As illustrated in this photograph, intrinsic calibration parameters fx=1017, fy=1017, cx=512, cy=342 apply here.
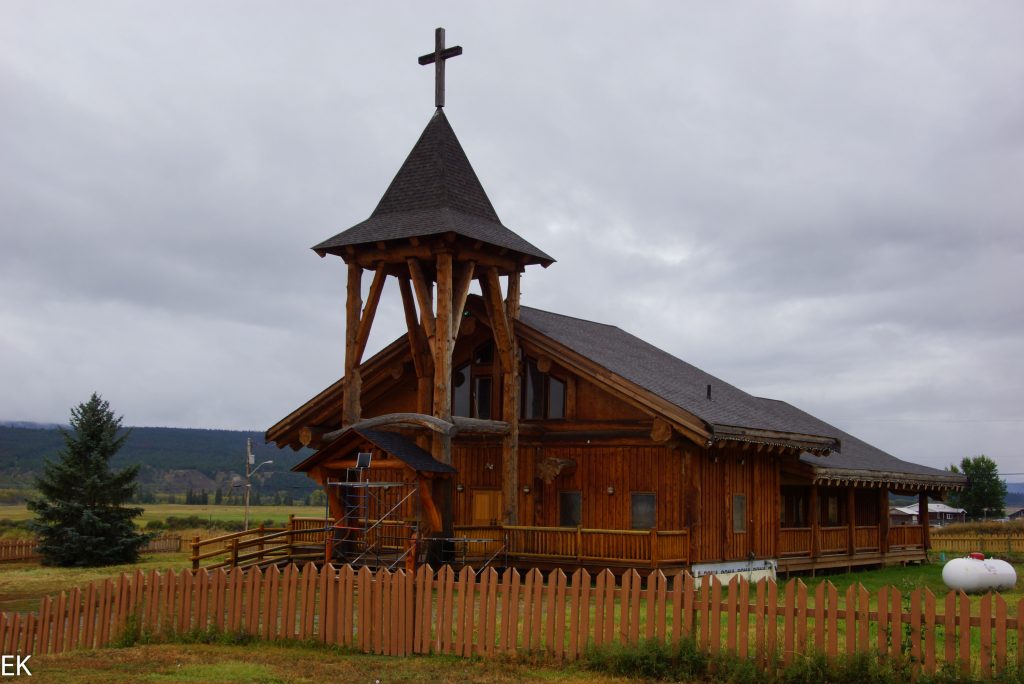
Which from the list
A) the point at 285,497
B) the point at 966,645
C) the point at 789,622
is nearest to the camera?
the point at 966,645

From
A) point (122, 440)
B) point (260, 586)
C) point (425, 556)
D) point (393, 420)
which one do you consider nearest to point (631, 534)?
point (425, 556)

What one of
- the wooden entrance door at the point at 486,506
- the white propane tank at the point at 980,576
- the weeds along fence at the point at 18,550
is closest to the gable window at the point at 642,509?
the wooden entrance door at the point at 486,506

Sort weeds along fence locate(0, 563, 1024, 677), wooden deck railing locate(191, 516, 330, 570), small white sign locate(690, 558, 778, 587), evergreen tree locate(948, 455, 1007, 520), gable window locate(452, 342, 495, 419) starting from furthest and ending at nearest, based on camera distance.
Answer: evergreen tree locate(948, 455, 1007, 520), gable window locate(452, 342, 495, 419), wooden deck railing locate(191, 516, 330, 570), small white sign locate(690, 558, 778, 587), weeds along fence locate(0, 563, 1024, 677)

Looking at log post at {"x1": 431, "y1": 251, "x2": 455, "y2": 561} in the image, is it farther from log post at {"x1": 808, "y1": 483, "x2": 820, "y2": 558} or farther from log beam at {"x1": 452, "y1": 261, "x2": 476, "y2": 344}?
log post at {"x1": 808, "y1": 483, "x2": 820, "y2": 558}

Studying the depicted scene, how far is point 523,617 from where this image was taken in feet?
46.0

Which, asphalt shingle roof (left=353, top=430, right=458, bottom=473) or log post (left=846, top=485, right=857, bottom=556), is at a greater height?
asphalt shingle roof (left=353, top=430, right=458, bottom=473)

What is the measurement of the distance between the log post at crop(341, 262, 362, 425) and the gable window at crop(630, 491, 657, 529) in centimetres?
744

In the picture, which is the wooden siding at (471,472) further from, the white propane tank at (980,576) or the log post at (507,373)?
the white propane tank at (980,576)

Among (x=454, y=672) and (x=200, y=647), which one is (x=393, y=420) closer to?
(x=200, y=647)

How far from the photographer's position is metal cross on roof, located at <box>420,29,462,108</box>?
2686cm

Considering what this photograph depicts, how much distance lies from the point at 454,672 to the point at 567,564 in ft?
36.9

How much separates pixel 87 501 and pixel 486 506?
1782cm

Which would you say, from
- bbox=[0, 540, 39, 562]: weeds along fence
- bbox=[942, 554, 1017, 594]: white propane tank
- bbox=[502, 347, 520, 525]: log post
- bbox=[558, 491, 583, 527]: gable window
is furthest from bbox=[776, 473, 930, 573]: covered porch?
bbox=[0, 540, 39, 562]: weeds along fence

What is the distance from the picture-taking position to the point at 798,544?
28469 mm
